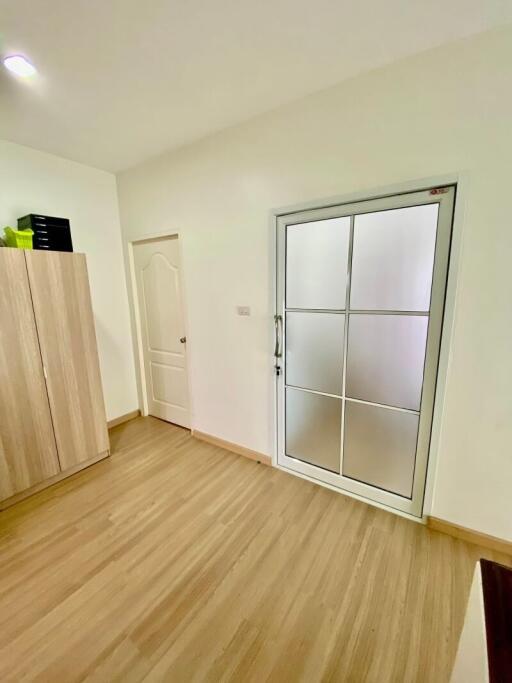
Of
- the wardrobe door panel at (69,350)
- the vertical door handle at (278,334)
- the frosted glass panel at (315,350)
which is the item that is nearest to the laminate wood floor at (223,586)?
the wardrobe door panel at (69,350)

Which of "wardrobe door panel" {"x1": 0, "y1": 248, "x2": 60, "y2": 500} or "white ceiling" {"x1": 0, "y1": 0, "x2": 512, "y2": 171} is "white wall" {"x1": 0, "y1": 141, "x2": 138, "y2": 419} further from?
"wardrobe door panel" {"x1": 0, "y1": 248, "x2": 60, "y2": 500}

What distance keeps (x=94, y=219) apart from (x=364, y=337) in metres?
A: 2.83

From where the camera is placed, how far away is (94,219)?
2.86 metres

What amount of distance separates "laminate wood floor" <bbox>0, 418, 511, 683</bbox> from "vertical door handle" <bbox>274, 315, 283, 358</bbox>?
1029 millimetres

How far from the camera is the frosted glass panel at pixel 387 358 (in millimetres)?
1701

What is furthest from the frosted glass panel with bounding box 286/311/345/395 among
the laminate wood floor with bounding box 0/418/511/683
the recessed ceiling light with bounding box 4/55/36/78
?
the recessed ceiling light with bounding box 4/55/36/78

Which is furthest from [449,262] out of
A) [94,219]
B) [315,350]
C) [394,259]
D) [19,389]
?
[94,219]

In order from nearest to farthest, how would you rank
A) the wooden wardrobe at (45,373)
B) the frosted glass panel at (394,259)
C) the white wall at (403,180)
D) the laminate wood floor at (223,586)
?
1. the laminate wood floor at (223,586)
2. the white wall at (403,180)
3. the frosted glass panel at (394,259)
4. the wooden wardrobe at (45,373)

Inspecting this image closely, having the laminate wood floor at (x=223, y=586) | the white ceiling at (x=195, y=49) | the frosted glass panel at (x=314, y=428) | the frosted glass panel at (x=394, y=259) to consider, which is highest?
the white ceiling at (x=195, y=49)

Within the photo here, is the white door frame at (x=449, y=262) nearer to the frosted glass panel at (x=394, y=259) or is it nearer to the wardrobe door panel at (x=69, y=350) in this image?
the frosted glass panel at (x=394, y=259)

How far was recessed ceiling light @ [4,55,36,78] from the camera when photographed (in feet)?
4.70

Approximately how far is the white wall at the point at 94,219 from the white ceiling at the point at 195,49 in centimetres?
42

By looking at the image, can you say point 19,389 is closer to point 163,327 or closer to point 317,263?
point 163,327

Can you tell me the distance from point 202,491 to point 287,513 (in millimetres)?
660
